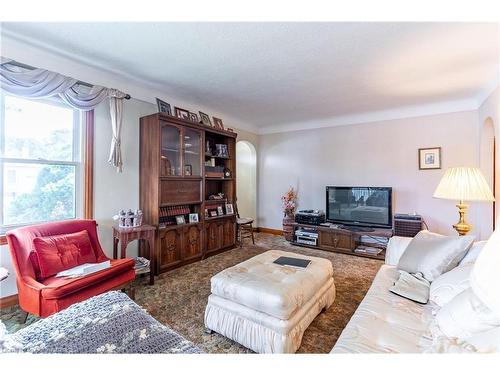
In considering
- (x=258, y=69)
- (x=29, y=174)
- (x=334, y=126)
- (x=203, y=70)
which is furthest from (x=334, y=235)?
(x=29, y=174)

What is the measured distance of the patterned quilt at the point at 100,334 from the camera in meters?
0.86

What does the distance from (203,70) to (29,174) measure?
2.09 meters

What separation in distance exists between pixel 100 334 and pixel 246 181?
5.06 metres

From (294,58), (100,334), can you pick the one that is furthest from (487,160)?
(100,334)

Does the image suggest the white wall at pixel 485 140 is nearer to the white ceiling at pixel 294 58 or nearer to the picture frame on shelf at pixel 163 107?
the white ceiling at pixel 294 58

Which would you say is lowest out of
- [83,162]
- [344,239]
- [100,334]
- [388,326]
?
[344,239]

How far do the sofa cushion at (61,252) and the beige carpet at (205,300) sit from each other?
1.73 feet

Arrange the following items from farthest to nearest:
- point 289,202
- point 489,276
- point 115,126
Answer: point 289,202
point 115,126
point 489,276

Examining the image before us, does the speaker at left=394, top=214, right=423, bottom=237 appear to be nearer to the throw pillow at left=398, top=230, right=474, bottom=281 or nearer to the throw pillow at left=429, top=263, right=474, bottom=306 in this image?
the throw pillow at left=398, top=230, right=474, bottom=281

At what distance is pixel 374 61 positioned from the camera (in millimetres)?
2465

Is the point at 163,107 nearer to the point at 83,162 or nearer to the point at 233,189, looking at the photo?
the point at 83,162

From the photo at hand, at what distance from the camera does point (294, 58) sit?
2.40 m

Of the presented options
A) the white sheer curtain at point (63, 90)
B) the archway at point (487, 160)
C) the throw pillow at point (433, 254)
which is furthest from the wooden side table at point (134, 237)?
the archway at point (487, 160)
